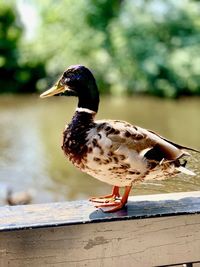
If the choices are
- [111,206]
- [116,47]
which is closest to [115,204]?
[111,206]

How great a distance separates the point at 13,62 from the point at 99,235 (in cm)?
2180

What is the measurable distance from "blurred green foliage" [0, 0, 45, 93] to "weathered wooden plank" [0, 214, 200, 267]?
20.5 meters

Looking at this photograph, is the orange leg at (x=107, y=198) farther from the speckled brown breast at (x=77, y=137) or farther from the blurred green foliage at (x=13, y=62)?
the blurred green foliage at (x=13, y=62)

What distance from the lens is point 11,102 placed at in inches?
683

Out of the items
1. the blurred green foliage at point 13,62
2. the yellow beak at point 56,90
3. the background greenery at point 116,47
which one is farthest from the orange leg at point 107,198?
the blurred green foliage at point 13,62

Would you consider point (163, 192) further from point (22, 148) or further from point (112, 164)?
point (22, 148)

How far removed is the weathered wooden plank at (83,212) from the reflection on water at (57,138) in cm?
19

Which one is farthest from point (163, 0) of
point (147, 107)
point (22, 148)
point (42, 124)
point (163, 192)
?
point (163, 192)

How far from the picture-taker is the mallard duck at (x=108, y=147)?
1.18 metres

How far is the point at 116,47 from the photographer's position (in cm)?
2009

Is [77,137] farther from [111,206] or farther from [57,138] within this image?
[57,138]

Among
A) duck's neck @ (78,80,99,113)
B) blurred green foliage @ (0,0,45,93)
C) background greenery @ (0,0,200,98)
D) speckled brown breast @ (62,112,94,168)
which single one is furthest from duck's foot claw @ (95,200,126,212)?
blurred green foliage @ (0,0,45,93)

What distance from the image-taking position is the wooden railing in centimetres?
106

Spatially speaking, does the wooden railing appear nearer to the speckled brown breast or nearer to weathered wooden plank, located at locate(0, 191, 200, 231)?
weathered wooden plank, located at locate(0, 191, 200, 231)
